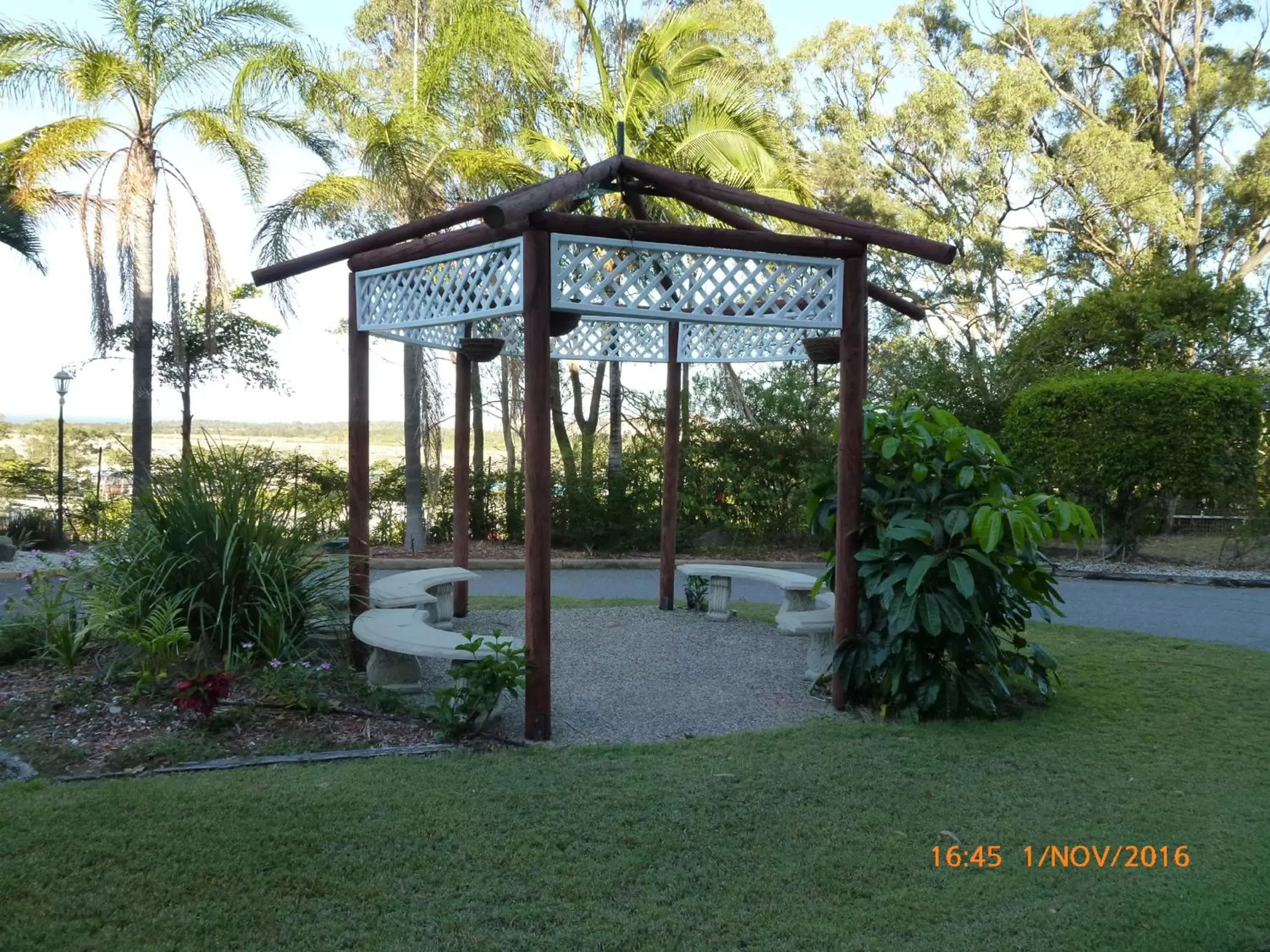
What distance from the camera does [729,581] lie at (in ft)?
26.5

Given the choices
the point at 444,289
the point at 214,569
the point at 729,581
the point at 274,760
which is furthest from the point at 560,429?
the point at 274,760

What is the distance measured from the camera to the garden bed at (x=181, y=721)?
4.17 metres

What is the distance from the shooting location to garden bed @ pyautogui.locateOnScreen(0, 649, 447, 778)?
4168 millimetres

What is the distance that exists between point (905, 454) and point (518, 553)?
913cm

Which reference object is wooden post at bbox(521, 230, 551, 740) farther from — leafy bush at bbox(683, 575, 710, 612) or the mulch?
leafy bush at bbox(683, 575, 710, 612)

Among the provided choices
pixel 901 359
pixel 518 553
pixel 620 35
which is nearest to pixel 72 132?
pixel 518 553

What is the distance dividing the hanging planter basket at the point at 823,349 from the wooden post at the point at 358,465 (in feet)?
8.52

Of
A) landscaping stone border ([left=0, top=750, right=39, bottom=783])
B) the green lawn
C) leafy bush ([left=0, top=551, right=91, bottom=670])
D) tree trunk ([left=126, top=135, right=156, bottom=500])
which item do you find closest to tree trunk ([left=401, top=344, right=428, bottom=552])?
tree trunk ([left=126, top=135, right=156, bottom=500])

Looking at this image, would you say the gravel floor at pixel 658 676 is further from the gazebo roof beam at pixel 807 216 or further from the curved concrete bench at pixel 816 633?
the gazebo roof beam at pixel 807 216

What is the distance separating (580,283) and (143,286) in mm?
10984

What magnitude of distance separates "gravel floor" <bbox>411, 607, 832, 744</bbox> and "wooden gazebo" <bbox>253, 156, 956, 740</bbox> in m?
0.34

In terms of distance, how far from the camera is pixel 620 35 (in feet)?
67.1

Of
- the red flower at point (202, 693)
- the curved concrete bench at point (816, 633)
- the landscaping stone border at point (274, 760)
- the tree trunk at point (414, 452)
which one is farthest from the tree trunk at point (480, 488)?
the landscaping stone border at point (274, 760)
